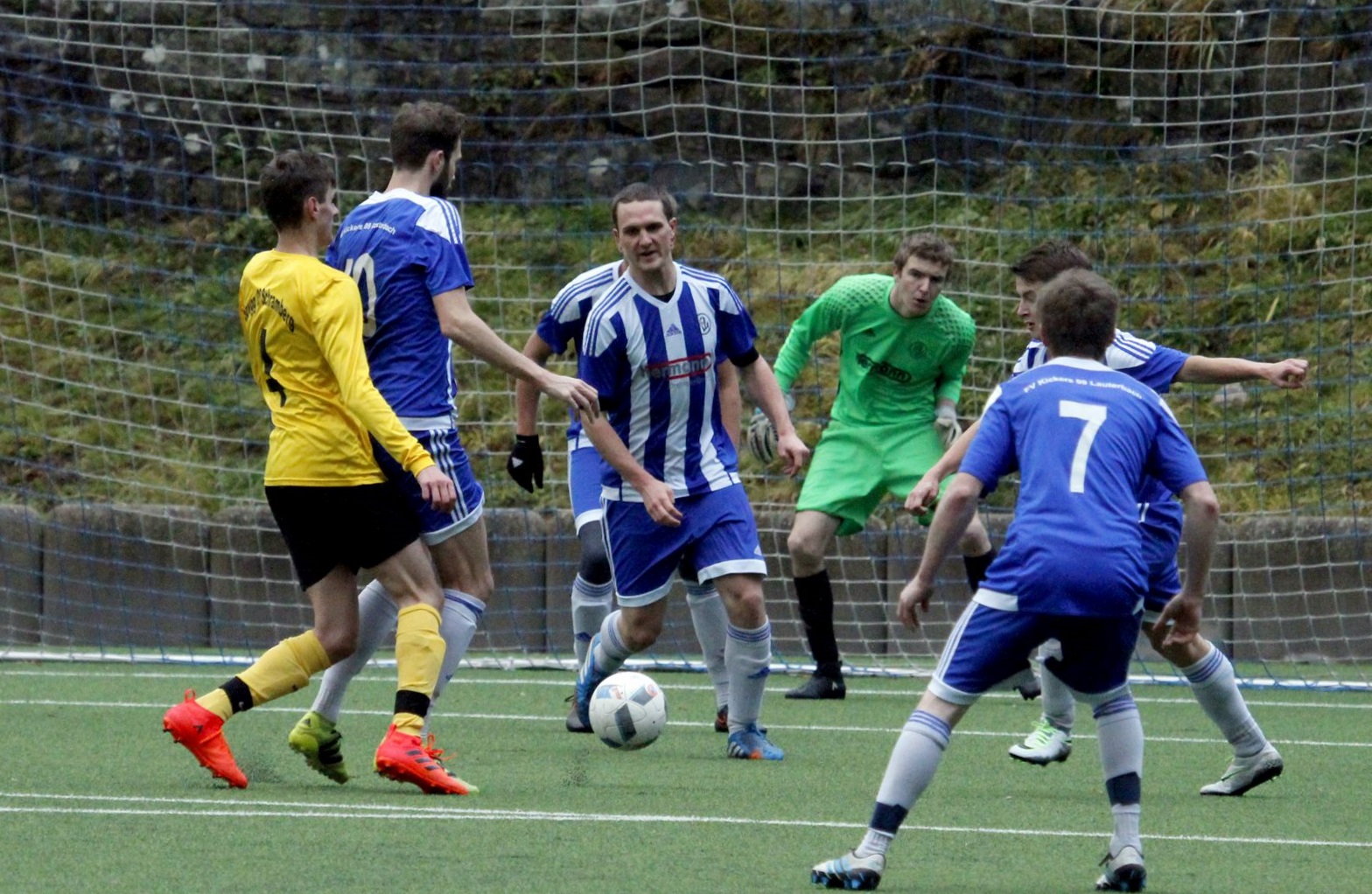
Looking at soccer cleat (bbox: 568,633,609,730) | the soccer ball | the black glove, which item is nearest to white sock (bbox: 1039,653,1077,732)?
the soccer ball

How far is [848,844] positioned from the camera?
5105 mm

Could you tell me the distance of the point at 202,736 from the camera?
228 inches

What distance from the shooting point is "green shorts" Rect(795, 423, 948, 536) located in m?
9.18

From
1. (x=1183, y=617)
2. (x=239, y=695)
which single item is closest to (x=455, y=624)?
(x=239, y=695)

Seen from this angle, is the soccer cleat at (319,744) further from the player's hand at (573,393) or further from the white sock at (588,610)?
the white sock at (588,610)

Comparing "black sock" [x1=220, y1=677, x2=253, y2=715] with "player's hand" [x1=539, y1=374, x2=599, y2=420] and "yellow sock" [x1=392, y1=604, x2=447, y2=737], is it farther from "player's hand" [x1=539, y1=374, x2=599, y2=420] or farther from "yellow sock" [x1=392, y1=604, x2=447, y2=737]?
"player's hand" [x1=539, y1=374, x2=599, y2=420]

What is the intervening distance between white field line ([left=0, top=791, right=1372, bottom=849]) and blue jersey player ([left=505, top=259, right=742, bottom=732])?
1680 mm

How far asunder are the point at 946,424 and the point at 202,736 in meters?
4.33

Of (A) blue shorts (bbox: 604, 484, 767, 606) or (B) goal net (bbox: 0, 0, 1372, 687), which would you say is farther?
(B) goal net (bbox: 0, 0, 1372, 687)

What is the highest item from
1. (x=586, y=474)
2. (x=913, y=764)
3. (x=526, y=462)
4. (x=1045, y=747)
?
(x=913, y=764)

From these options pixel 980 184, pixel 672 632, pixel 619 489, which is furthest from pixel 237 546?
pixel 619 489

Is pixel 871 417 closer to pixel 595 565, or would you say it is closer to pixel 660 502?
pixel 595 565

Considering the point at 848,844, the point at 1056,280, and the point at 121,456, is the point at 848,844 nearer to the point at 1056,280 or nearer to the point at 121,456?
the point at 1056,280

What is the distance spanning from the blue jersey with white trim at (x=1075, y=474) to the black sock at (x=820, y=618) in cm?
474
